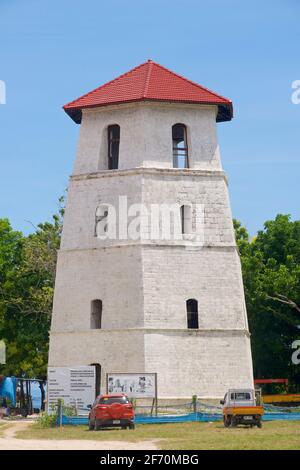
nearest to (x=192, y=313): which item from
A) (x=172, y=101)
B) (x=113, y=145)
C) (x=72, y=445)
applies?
(x=113, y=145)

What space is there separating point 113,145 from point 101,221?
406 cm

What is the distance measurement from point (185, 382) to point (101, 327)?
14.3 feet

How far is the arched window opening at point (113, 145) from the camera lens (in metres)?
37.6

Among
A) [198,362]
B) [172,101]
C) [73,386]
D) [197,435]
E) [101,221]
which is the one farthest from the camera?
[172,101]

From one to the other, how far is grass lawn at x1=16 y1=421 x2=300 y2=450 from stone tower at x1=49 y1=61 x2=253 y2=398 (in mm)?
4351

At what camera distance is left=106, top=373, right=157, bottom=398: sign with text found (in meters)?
32.2

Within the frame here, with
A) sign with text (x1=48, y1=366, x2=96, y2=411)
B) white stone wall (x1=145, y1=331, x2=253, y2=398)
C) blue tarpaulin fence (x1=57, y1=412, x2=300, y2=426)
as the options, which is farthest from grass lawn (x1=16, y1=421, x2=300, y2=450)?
white stone wall (x1=145, y1=331, x2=253, y2=398)

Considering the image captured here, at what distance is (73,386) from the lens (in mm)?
31906

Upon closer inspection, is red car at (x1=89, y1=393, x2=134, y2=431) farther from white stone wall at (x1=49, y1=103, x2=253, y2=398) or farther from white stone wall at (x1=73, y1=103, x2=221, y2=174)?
white stone wall at (x1=73, y1=103, x2=221, y2=174)

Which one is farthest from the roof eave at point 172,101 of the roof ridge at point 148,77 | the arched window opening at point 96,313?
the arched window opening at point 96,313

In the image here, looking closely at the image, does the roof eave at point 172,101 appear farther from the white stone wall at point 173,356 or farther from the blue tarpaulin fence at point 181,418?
the blue tarpaulin fence at point 181,418

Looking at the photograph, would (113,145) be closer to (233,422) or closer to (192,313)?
(192,313)

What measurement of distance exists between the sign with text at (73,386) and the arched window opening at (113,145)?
33.7 feet
